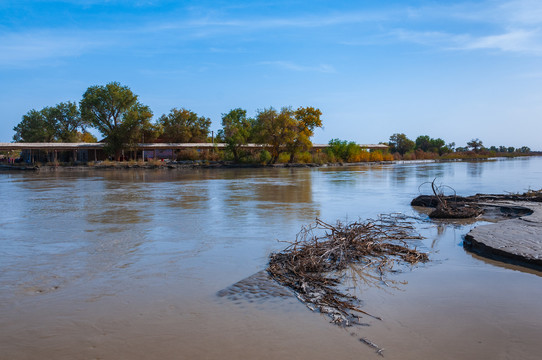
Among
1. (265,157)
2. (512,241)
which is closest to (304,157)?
(265,157)

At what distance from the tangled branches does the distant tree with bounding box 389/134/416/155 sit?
87928 mm

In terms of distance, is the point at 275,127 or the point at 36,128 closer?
the point at 275,127

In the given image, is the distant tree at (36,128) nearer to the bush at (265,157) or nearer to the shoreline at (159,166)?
the shoreline at (159,166)

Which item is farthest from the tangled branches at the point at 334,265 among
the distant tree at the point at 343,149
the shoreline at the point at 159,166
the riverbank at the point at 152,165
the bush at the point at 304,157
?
the distant tree at the point at 343,149

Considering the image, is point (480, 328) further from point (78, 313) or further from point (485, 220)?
point (485, 220)

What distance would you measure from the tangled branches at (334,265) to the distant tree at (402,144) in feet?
288

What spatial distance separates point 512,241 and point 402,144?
8858 centimetres

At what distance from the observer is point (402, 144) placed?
9181 cm

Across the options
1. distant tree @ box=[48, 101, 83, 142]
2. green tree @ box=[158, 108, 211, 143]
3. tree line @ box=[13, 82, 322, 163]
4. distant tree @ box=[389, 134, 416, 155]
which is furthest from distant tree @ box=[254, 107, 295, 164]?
distant tree @ box=[389, 134, 416, 155]

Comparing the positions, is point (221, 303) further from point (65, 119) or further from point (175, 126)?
point (65, 119)

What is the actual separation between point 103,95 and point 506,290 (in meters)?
54.4

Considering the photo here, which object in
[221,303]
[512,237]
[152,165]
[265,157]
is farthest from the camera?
[265,157]

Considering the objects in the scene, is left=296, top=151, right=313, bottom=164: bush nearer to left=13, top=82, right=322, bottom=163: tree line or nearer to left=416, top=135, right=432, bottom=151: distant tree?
left=13, top=82, right=322, bottom=163: tree line

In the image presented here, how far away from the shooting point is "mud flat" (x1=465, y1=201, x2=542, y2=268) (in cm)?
646
